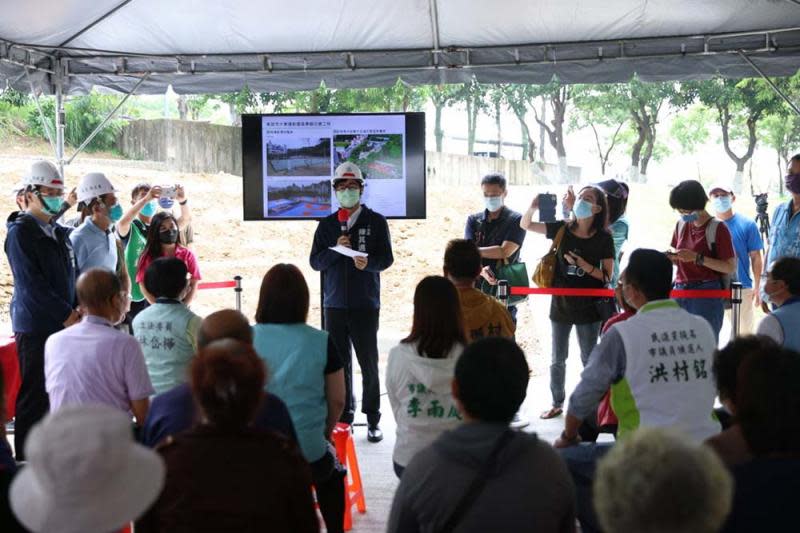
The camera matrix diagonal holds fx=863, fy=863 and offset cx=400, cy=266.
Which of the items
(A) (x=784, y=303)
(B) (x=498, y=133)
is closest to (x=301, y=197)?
(A) (x=784, y=303)

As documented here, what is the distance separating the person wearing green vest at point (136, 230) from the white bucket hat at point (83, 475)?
4.71 m

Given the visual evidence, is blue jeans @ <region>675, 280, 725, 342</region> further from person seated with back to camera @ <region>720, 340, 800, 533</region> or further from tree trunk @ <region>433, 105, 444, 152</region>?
tree trunk @ <region>433, 105, 444, 152</region>

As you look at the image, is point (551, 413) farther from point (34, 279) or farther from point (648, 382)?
point (34, 279)

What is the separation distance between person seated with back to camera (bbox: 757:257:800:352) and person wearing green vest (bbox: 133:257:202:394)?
236cm

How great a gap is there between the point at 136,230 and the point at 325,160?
151 centimetres

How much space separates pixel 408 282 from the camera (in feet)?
55.4

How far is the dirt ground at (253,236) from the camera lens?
53.6 ft

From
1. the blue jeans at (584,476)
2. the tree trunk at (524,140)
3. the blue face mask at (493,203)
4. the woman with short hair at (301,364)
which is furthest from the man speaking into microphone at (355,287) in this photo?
the tree trunk at (524,140)

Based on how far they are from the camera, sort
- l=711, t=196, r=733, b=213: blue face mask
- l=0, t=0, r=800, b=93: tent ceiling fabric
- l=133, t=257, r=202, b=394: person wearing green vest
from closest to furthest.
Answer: l=133, t=257, r=202, b=394: person wearing green vest → l=0, t=0, r=800, b=93: tent ceiling fabric → l=711, t=196, r=733, b=213: blue face mask

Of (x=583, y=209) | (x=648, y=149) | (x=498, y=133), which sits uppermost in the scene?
(x=498, y=133)

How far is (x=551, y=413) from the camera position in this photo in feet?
20.1

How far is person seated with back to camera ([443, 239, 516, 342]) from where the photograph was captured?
372 cm

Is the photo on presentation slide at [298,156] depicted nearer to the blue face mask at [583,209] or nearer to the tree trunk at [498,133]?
the blue face mask at [583,209]

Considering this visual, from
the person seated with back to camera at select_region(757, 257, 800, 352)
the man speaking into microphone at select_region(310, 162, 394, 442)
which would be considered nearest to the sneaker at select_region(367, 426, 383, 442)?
the man speaking into microphone at select_region(310, 162, 394, 442)
